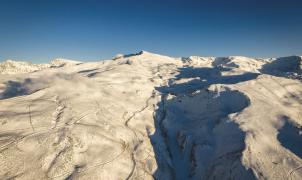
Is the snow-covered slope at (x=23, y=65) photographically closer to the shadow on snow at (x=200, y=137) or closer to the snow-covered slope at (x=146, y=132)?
the snow-covered slope at (x=146, y=132)

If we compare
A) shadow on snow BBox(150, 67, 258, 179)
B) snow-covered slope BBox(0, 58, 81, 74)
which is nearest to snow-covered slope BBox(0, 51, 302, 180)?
shadow on snow BBox(150, 67, 258, 179)

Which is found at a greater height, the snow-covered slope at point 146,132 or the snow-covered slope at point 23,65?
the snow-covered slope at point 23,65

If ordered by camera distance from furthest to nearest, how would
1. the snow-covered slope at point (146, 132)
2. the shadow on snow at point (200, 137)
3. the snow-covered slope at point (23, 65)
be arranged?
1. the snow-covered slope at point (23, 65)
2. the shadow on snow at point (200, 137)
3. the snow-covered slope at point (146, 132)

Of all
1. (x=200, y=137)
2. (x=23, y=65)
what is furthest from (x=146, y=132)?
(x=23, y=65)

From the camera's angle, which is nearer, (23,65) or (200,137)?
(200,137)

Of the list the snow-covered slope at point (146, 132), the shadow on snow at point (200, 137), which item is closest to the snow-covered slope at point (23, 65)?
the snow-covered slope at point (146, 132)

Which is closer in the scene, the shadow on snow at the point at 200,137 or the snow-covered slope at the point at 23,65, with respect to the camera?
the shadow on snow at the point at 200,137

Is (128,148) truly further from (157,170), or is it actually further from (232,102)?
(232,102)

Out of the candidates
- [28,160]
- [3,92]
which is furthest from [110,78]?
[28,160]

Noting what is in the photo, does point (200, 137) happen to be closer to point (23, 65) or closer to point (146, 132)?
point (146, 132)
